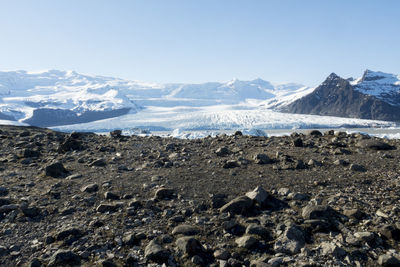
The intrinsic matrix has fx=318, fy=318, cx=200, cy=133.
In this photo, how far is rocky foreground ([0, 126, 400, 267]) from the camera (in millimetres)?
2633

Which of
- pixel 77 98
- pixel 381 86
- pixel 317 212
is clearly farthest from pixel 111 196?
pixel 381 86

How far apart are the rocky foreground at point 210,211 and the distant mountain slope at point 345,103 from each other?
414ft

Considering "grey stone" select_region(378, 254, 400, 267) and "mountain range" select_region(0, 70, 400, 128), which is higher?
"grey stone" select_region(378, 254, 400, 267)

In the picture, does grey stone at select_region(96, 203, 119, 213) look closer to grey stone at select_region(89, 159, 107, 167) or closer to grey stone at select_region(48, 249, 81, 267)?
grey stone at select_region(48, 249, 81, 267)

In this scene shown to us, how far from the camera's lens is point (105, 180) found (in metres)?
4.68

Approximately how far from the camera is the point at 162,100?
102m

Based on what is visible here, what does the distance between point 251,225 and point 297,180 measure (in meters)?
1.50

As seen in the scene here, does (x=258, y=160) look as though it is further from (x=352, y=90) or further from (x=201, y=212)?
(x=352, y=90)

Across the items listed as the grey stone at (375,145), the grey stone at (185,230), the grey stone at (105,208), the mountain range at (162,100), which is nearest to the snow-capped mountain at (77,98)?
the mountain range at (162,100)

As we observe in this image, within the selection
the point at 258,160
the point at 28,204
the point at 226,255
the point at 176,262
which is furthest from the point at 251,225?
the point at 28,204

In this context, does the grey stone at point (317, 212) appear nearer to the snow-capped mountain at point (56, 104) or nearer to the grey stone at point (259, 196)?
the grey stone at point (259, 196)

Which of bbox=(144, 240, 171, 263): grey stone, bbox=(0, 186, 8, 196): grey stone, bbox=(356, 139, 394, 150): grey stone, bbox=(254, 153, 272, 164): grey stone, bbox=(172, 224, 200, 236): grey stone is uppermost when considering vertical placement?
bbox=(356, 139, 394, 150): grey stone

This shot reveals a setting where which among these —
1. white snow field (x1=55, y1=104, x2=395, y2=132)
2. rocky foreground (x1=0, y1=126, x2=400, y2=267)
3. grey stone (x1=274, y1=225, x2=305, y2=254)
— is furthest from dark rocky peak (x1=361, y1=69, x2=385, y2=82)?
grey stone (x1=274, y1=225, x2=305, y2=254)

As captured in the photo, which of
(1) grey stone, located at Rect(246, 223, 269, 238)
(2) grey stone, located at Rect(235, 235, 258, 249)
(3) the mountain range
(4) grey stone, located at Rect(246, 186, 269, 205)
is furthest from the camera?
(3) the mountain range
